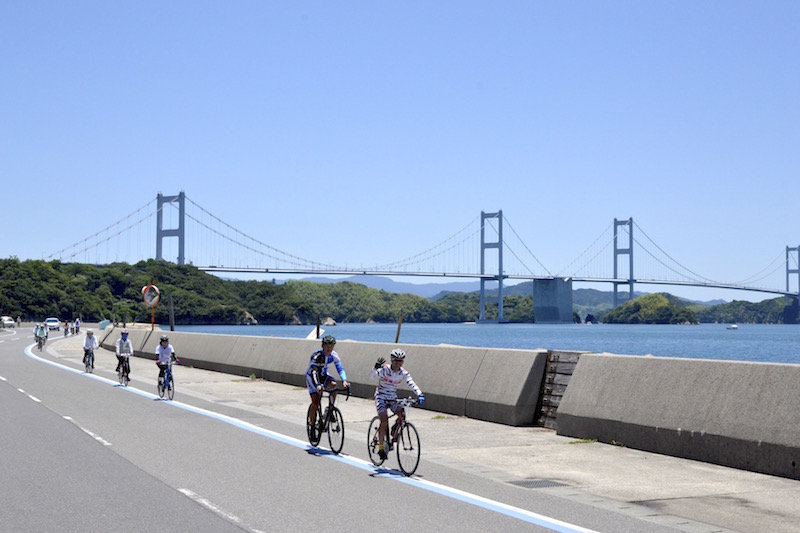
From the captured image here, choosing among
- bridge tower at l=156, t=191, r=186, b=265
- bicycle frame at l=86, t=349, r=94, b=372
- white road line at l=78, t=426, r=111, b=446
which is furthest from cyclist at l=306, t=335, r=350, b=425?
bridge tower at l=156, t=191, r=186, b=265

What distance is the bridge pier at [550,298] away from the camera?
148875 millimetres

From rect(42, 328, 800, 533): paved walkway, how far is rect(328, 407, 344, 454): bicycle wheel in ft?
1.46

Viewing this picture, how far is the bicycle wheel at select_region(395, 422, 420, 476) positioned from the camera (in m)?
10.8

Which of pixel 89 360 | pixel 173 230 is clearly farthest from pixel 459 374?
pixel 173 230

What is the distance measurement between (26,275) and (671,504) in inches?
5241

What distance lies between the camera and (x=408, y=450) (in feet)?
35.7

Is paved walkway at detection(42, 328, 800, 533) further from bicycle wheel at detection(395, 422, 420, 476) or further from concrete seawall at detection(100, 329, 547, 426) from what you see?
bicycle wheel at detection(395, 422, 420, 476)

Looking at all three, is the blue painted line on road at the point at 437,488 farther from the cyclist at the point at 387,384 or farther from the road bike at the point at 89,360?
the road bike at the point at 89,360

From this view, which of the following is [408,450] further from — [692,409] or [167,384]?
[167,384]

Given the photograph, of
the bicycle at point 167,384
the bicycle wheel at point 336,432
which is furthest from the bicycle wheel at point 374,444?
the bicycle at point 167,384

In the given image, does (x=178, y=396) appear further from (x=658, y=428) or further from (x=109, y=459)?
(x=658, y=428)

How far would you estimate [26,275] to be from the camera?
132750mm

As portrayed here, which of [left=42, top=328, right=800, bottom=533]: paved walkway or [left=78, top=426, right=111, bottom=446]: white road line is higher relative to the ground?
[left=42, top=328, right=800, bottom=533]: paved walkway

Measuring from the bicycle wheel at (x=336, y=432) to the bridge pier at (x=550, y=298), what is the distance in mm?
135554
